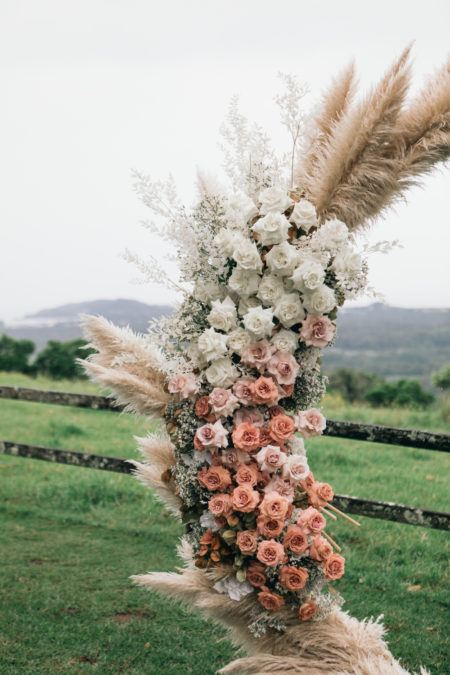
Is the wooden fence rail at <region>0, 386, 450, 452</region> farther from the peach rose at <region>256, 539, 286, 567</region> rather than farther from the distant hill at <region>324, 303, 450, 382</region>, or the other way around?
the distant hill at <region>324, 303, 450, 382</region>

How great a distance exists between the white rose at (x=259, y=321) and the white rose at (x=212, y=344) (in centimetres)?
12

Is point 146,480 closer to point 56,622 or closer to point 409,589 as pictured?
point 56,622

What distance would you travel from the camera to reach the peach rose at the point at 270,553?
2.88m

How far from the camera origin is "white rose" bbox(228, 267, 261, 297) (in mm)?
3035

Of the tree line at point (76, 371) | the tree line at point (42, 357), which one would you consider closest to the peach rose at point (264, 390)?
the tree line at point (76, 371)

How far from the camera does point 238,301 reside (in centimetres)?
315

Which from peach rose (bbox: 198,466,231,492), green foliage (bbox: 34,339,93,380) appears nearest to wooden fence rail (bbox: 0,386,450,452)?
peach rose (bbox: 198,466,231,492)

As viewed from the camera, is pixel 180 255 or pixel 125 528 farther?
pixel 125 528

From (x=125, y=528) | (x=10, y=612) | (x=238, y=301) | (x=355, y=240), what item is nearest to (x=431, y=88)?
(x=355, y=240)

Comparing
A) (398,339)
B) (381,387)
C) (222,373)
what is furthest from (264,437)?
(398,339)

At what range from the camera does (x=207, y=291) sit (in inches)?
125

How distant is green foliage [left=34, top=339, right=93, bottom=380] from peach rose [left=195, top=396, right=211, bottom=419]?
20.3 metres

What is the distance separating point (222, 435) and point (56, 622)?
2559 millimetres

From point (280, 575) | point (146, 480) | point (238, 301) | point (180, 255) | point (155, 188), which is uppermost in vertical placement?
point (155, 188)
